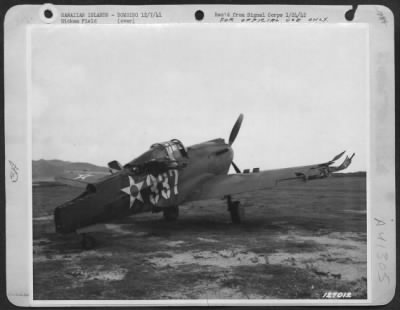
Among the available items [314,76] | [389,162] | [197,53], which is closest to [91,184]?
[197,53]

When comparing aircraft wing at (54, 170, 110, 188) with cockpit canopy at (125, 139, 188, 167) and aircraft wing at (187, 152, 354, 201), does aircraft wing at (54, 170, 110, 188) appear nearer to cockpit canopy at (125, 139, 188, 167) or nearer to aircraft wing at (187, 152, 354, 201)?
cockpit canopy at (125, 139, 188, 167)

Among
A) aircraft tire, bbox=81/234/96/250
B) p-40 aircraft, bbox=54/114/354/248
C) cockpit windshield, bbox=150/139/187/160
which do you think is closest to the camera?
p-40 aircraft, bbox=54/114/354/248

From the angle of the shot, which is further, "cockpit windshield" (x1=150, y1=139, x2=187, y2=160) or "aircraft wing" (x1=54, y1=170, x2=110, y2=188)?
"cockpit windshield" (x1=150, y1=139, x2=187, y2=160)

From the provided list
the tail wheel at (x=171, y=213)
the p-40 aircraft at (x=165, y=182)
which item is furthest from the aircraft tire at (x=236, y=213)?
the tail wheel at (x=171, y=213)

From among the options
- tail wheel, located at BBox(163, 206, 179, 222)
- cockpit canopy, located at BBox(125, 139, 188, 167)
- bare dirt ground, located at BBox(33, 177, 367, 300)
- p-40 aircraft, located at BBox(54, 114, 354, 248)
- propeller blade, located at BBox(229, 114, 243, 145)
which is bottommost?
bare dirt ground, located at BBox(33, 177, 367, 300)

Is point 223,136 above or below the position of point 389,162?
above

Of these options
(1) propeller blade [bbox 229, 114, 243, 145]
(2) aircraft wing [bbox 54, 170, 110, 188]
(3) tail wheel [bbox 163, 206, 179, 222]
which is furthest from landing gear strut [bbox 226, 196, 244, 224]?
(2) aircraft wing [bbox 54, 170, 110, 188]

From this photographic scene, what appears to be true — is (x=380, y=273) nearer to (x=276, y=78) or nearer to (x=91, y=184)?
(x=276, y=78)
